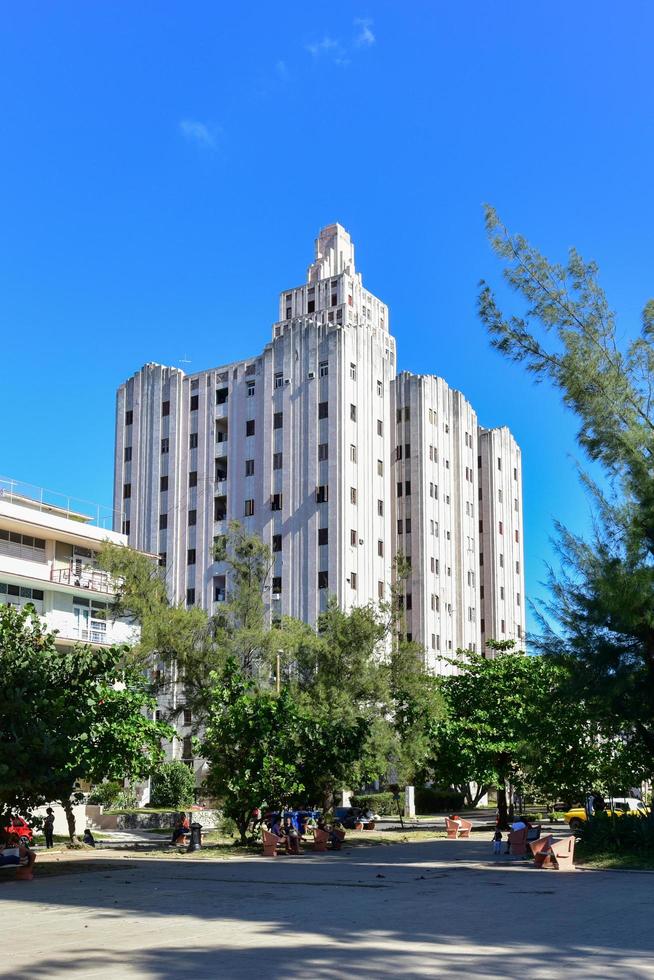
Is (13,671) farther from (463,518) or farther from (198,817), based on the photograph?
(463,518)

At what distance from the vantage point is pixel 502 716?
36.2 meters

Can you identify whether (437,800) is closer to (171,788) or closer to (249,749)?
(171,788)

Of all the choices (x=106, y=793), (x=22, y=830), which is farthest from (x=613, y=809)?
(x=106, y=793)

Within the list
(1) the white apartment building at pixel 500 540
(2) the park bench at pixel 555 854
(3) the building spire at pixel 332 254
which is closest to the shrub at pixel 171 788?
(2) the park bench at pixel 555 854

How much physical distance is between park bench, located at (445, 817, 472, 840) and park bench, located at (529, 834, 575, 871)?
13.5 meters

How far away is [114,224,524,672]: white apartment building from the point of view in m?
69.6

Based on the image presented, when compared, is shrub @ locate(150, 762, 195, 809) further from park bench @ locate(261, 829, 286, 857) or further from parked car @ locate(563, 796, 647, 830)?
park bench @ locate(261, 829, 286, 857)

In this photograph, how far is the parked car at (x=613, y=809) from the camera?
26.2m

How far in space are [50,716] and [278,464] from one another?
51.2m

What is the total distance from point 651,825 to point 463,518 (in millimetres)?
58649

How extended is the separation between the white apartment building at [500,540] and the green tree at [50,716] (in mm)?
63715

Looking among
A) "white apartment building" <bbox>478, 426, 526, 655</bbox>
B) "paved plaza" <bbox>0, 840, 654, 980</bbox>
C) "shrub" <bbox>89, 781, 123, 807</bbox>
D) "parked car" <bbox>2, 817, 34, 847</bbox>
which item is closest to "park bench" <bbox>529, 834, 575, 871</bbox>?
"paved plaza" <bbox>0, 840, 654, 980</bbox>

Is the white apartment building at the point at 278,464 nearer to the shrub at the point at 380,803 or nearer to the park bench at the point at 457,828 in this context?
the shrub at the point at 380,803

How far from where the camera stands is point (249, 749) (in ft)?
94.2
